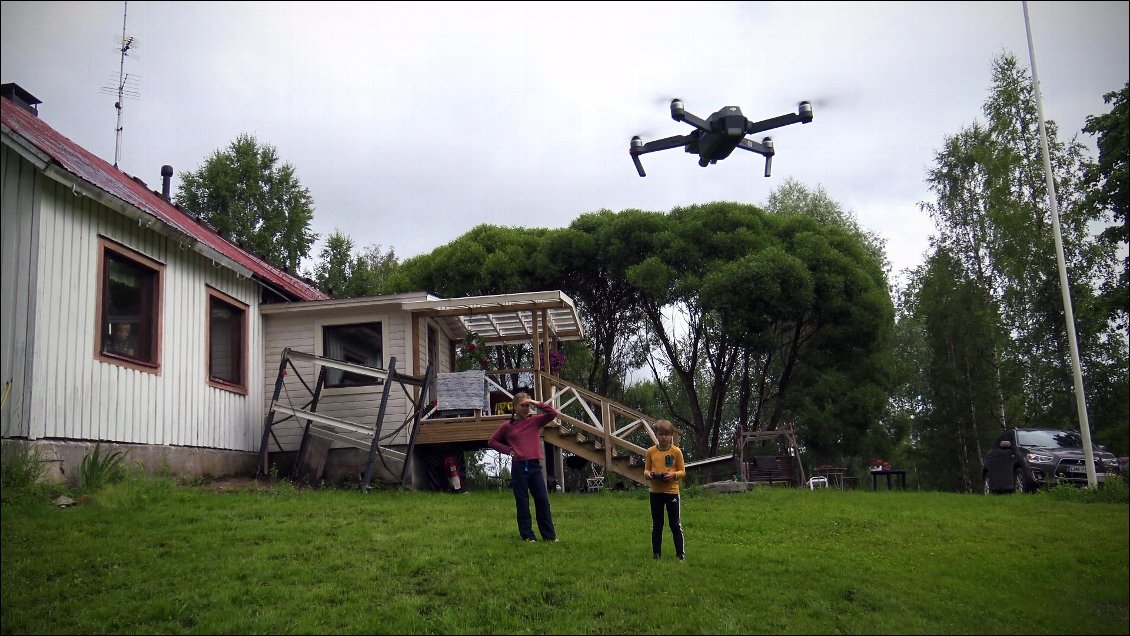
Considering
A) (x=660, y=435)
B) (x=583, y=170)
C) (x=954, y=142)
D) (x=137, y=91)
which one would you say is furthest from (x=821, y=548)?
(x=954, y=142)

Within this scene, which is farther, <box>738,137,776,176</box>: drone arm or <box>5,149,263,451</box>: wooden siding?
<box>5,149,263,451</box>: wooden siding

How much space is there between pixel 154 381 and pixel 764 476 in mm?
12968

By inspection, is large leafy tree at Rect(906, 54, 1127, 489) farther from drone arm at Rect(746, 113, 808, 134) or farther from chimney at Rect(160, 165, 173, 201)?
chimney at Rect(160, 165, 173, 201)

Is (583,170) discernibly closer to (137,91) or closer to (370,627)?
(370,627)

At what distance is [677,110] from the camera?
8.12 metres

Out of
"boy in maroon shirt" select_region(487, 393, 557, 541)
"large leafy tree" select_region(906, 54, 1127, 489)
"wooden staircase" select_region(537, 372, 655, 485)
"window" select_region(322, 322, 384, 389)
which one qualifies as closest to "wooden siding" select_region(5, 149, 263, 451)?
"window" select_region(322, 322, 384, 389)

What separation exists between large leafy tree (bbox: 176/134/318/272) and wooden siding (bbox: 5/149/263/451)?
1613cm

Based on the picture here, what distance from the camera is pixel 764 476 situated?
20.5 m

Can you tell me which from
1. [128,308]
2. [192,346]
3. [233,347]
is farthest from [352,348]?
[128,308]

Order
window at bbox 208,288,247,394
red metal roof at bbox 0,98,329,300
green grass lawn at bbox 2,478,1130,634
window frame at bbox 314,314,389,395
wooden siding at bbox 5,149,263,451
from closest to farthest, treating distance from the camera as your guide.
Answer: green grass lawn at bbox 2,478,1130,634
wooden siding at bbox 5,149,263,451
red metal roof at bbox 0,98,329,300
window at bbox 208,288,247,394
window frame at bbox 314,314,389,395

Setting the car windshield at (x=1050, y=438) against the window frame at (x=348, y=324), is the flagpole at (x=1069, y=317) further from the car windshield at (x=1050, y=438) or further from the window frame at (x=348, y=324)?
the window frame at (x=348, y=324)

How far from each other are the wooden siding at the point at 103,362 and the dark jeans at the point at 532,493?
19.7ft

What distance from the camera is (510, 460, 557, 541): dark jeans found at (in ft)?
33.2

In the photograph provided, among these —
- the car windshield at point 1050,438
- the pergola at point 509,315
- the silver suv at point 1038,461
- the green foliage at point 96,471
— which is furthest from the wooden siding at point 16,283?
the car windshield at point 1050,438
